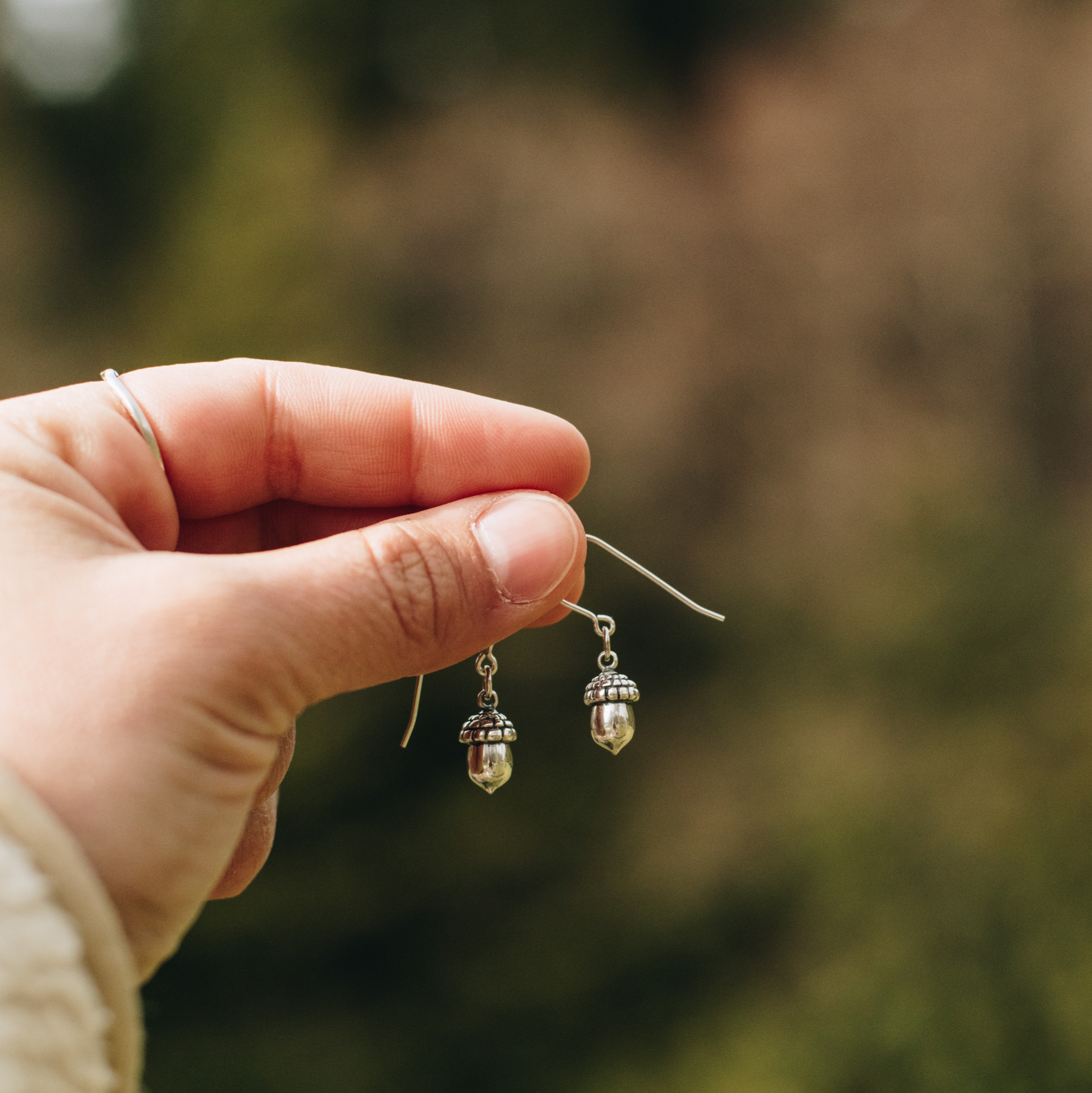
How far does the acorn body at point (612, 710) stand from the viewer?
4.34ft

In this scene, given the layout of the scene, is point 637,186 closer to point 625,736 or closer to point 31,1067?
point 625,736

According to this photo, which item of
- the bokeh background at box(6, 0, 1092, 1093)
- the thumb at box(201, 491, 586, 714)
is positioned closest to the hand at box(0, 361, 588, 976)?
the thumb at box(201, 491, 586, 714)

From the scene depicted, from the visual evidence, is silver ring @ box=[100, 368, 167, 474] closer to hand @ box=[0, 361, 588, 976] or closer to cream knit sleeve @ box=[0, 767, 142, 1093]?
hand @ box=[0, 361, 588, 976]

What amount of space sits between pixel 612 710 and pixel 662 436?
65.9 inches

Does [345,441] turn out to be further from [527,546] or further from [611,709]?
[611,709]

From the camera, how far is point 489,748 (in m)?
1.33

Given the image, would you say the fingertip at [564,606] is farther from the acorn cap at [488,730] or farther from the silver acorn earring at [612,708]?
the acorn cap at [488,730]

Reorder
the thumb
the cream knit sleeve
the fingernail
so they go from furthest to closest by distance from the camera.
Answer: the fingernail < the thumb < the cream knit sleeve

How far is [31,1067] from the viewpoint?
2.53 ft

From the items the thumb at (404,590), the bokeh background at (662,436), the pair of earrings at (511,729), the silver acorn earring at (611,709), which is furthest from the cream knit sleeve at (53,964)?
the bokeh background at (662,436)

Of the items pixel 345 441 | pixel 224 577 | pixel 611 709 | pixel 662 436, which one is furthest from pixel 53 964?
pixel 662 436

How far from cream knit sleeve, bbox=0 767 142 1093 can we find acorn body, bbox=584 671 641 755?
2.22ft

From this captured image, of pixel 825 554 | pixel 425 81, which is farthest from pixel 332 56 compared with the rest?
pixel 825 554

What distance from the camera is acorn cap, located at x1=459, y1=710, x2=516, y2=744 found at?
134cm
